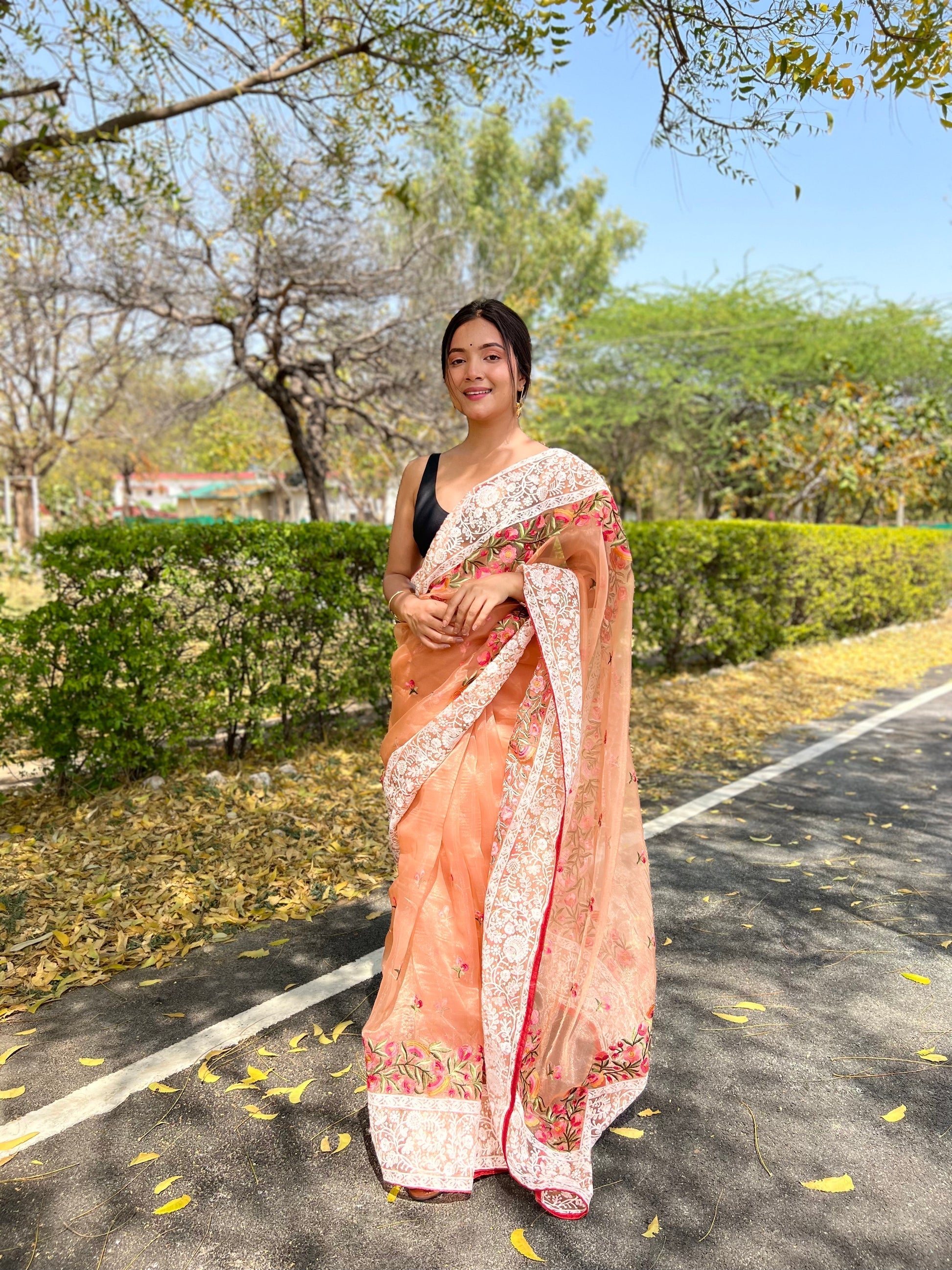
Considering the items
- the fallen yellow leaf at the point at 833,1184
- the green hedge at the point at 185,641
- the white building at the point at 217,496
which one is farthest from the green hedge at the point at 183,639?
the white building at the point at 217,496

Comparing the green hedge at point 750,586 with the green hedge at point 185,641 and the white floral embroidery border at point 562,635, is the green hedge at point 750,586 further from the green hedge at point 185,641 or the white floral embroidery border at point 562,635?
the white floral embroidery border at point 562,635

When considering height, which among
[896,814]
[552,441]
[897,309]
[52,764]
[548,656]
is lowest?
[896,814]

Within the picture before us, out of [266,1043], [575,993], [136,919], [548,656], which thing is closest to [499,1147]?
[575,993]

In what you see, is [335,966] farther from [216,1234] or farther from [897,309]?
[897,309]

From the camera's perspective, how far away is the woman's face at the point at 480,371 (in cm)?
246

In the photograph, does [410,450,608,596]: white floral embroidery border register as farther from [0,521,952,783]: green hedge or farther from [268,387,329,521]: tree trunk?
[268,387,329,521]: tree trunk

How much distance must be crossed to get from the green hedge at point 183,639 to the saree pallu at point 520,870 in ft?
9.97

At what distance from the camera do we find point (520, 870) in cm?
237

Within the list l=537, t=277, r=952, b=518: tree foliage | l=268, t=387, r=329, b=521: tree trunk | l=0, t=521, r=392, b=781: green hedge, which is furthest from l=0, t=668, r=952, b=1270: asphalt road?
l=537, t=277, r=952, b=518: tree foliage

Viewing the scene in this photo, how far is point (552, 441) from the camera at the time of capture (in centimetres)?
2814

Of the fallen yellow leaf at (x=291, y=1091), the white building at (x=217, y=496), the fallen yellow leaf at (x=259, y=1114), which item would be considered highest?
the white building at (x=217, y=496)

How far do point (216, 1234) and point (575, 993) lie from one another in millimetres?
1012

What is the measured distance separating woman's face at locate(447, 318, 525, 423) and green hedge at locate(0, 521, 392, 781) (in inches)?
128

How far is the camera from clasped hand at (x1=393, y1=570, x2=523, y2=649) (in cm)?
239
